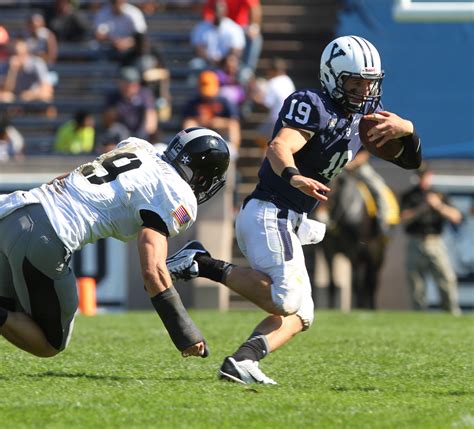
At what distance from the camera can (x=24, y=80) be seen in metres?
16.5

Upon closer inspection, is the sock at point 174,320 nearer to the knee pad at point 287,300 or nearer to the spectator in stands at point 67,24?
the knee pad at point 287,300

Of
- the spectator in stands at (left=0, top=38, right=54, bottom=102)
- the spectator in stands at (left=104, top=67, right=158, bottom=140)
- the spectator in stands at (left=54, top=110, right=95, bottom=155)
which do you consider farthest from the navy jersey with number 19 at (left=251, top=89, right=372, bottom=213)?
the spectator in stands at (left=0, top=38, right=54, bottom=102)

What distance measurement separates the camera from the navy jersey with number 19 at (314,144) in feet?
19.9

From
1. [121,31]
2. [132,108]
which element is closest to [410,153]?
[132,108]

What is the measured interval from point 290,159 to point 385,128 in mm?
617

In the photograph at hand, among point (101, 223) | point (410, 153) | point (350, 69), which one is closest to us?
point (101, 223)

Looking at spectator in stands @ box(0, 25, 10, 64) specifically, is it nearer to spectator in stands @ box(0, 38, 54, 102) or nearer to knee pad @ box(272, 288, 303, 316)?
spectator in stands @ box(0, 38, 54, 102)

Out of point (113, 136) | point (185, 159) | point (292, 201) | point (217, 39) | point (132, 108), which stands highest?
point (217, 39)

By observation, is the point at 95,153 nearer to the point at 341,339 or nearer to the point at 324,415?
the point at 341,339

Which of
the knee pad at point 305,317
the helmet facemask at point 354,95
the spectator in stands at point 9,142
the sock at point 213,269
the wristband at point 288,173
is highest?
the helmet facemask at point 354,95

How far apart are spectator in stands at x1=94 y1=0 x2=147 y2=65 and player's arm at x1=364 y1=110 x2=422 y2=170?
10.2 metres

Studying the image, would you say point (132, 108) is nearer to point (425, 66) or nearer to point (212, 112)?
point (212, 112)

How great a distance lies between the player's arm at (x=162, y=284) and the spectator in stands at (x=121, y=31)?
1087cm

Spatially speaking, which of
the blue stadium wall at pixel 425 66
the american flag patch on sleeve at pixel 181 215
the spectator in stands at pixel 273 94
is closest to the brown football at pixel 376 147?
the american flag patch on sleeve at pixel 181 215
